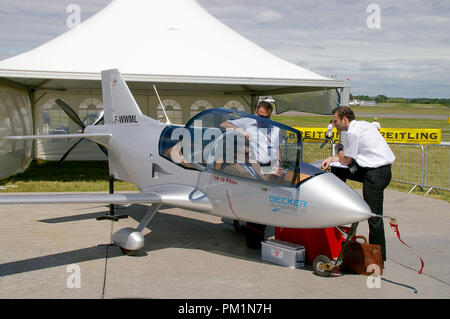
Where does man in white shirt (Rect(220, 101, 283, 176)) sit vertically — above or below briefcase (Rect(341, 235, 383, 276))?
above

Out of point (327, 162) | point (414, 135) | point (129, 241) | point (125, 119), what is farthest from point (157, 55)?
point (414, 135)

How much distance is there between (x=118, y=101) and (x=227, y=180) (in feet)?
11.3

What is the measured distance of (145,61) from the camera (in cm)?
1211

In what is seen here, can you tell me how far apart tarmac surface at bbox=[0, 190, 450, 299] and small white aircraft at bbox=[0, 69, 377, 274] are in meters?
0.41

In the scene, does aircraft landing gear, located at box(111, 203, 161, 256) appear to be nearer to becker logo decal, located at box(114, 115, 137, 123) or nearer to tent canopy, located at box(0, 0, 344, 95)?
becker logo decal, located at box(114, 115, 137, 123)

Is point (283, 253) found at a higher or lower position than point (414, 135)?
lower

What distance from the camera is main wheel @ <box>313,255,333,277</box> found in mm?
5195

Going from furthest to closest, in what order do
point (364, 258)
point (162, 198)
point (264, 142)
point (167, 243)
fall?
point (167, 243) < point (162, 198) < point (364, 258) < point (264, 142)

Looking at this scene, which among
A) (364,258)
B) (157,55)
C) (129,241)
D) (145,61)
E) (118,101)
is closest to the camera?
(364,258)

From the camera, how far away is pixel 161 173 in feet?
22.3

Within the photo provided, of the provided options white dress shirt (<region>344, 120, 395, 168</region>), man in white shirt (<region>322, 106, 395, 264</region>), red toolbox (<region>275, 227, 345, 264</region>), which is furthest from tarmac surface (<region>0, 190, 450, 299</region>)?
white dress shirt (<region>344, 120, 395, 168</region>)

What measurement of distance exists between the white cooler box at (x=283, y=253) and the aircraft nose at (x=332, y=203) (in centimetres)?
74

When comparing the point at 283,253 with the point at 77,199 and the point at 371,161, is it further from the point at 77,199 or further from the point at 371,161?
the point at 77,199

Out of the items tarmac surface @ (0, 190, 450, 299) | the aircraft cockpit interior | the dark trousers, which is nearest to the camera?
tarmac surface @ (0, 190, 450, 299)
